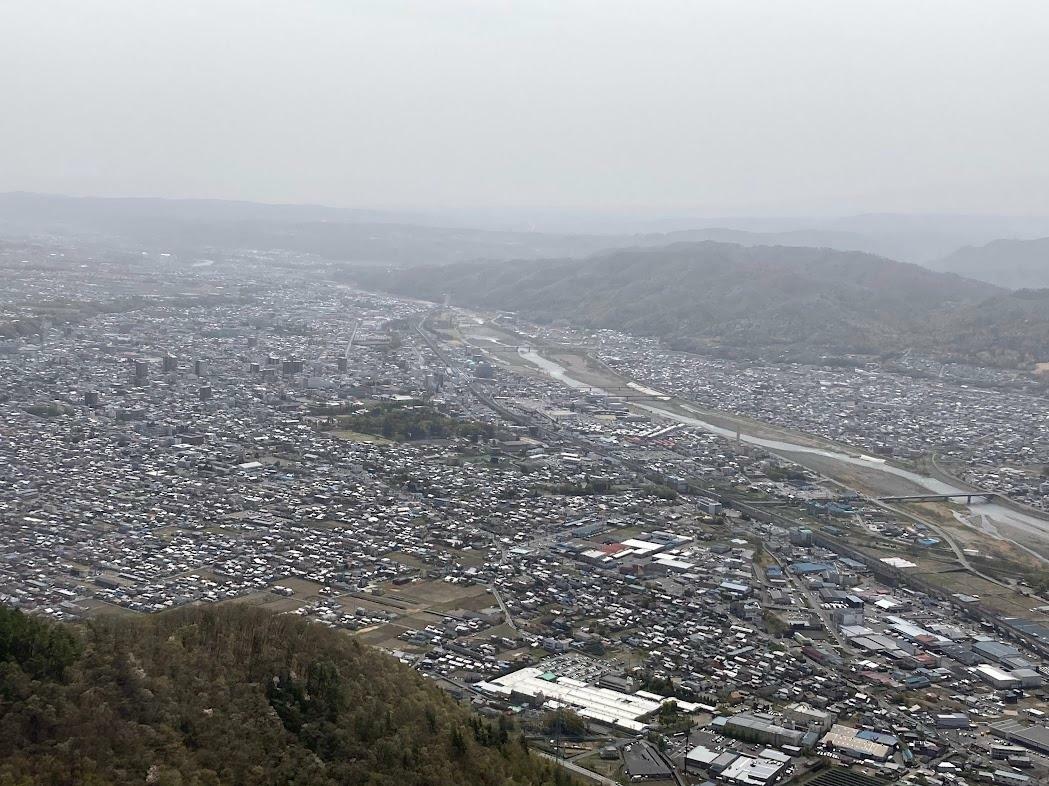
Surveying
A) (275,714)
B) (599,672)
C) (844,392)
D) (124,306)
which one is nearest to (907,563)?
(599,672)

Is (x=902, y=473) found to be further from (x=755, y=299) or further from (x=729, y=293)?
(x=729, y=293)

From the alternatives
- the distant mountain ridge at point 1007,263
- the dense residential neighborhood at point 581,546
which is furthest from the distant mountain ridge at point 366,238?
the dense residential neighborhood at point 581,546

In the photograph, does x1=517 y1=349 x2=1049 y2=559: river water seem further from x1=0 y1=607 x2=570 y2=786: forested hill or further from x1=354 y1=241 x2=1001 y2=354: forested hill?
x1=354 y1=241 x2=1001 y2=354: forested hill

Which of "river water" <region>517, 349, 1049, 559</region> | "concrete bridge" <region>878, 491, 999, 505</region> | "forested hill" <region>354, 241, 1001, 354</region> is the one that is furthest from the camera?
"forested hill" <region>354, 241, 1001, 354</region>

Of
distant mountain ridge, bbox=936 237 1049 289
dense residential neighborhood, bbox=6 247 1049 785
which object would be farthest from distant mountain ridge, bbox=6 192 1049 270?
dense residential neighborhood, bbox=6 247 1049 785

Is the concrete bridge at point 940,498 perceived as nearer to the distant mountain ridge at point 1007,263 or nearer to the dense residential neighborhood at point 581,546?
the dense residential neighborhood at point 581,546

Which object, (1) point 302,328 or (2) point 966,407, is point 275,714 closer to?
(2) point 966,407

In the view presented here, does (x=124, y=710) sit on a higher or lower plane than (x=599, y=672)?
higher
